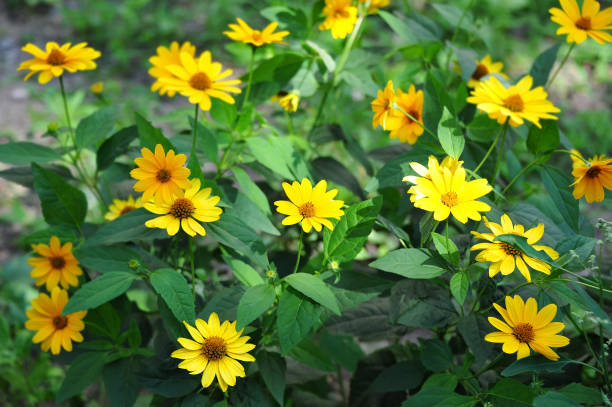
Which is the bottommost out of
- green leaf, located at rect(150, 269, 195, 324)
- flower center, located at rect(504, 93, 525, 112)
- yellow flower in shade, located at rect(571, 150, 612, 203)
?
green leaf, located at rect(150, 269, 195, 324)

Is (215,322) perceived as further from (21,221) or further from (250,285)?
(21,221)

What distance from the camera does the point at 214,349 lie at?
0.90 m

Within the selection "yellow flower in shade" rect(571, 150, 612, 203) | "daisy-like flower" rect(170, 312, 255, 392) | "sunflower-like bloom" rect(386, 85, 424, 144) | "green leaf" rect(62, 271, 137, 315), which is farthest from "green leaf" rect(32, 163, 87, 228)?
"yellow flower in shade" rect(571, 150, 612, 203)

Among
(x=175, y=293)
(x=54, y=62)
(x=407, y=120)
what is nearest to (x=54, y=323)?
(x=175, y=293)

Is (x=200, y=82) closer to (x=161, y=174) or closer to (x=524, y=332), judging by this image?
(x=161, y=174)

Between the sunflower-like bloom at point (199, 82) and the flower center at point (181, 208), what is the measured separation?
0.19 meters

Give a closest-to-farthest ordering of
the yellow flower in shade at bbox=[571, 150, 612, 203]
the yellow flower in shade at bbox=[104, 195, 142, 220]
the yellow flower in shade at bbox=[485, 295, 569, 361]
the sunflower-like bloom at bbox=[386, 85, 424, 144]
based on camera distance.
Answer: the yellow flower in shade at bbox=[485, 295, 569, 361] < the yellow flower in shade at bbox=[571, 150, 612, 203] < the sunflower-like bloom at bbox=[386, 85, 424, 144] < the yellow flower in shade at bbox=[104, 195, 142, 220]

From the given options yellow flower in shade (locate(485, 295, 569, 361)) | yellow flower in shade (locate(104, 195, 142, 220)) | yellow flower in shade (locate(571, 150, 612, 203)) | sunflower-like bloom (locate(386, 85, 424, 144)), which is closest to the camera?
yellow flower in shade (locate(485, 295, 569, 361))

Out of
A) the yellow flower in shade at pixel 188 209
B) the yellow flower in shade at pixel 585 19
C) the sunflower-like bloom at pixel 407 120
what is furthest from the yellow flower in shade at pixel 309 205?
the yellow flower in shade at pixel 585 19

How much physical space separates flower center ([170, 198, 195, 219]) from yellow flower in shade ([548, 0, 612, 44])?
0.87 m

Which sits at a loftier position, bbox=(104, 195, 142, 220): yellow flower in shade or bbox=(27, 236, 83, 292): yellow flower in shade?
bbox=(104, 195, 142, 220): yellow flower in shade

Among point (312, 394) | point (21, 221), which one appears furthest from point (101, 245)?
point (21, 221)

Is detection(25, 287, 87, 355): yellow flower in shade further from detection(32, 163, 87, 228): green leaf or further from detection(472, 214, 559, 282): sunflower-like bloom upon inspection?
detection(472, 214, 559, 282): sunflower-like bloom

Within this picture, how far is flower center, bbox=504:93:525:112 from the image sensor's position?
102cm
